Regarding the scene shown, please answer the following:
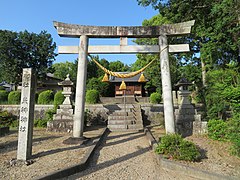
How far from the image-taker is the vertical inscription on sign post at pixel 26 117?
14.1 feet

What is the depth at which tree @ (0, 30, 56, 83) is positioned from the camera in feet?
86.7

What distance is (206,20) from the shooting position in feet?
34.9

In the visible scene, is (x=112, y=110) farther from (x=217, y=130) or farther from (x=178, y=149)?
(x=178, y=149)

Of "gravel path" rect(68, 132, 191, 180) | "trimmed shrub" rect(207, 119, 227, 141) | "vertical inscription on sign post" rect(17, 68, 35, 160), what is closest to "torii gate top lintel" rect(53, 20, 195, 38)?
"vertical inscription on sign post" rect(17, 68, 35, 160)

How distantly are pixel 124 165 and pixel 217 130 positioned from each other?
16.4ft

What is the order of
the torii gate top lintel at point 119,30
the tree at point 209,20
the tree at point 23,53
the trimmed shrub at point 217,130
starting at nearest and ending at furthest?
the trimmed shrub at point 217,130, the torii gate top lintel at point 119,30, the tree at point 209,20, the tree at point 23,53

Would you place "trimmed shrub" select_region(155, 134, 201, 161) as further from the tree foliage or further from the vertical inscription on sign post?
the tree foliage

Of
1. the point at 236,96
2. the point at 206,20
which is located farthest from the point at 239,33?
the point at 236,96

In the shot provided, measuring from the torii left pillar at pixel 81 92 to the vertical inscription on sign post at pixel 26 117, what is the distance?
209 cm

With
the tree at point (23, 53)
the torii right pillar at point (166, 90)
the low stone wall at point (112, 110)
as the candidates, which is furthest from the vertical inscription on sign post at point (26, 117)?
the tree at point (23, 53)

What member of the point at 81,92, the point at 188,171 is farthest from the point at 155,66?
the point at 188,171

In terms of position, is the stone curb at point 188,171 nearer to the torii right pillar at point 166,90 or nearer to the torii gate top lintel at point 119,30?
the torii right pillar at point 166,90

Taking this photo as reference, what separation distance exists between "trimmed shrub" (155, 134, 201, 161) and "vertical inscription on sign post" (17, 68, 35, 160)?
12.2 ft

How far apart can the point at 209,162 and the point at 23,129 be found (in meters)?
5.18
